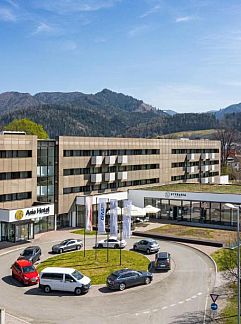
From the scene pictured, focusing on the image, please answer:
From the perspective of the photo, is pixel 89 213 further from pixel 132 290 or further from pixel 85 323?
pixel 85 323

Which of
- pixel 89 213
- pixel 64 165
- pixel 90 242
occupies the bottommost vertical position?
pixel 90 242

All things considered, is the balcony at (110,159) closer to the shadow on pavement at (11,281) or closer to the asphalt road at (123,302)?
the asphalt road at (123,302)

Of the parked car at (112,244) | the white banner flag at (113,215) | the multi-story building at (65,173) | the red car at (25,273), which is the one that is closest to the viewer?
the red car at (25,273)

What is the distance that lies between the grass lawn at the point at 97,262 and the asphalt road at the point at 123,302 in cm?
325

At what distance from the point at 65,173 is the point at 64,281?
29.5 metres

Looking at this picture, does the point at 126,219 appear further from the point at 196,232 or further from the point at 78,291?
the point at 196,232

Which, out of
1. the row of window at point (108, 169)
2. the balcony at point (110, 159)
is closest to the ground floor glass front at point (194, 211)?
the row of window at point (108, 169)

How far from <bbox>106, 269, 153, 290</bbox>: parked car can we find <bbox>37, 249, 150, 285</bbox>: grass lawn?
7.54 feet

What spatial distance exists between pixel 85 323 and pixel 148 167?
52.2m

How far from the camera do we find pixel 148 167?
258 ft

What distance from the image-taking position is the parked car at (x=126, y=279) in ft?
112

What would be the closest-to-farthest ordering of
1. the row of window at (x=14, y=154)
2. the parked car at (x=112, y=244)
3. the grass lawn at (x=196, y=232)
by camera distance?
1. the parked car at (x=112, y=244)
2. the row of window at (x=14, y=154)
3. the grass lawn at (x=196, y=232)

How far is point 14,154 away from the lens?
54594mm

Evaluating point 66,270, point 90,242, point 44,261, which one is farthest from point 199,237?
point 66,270
